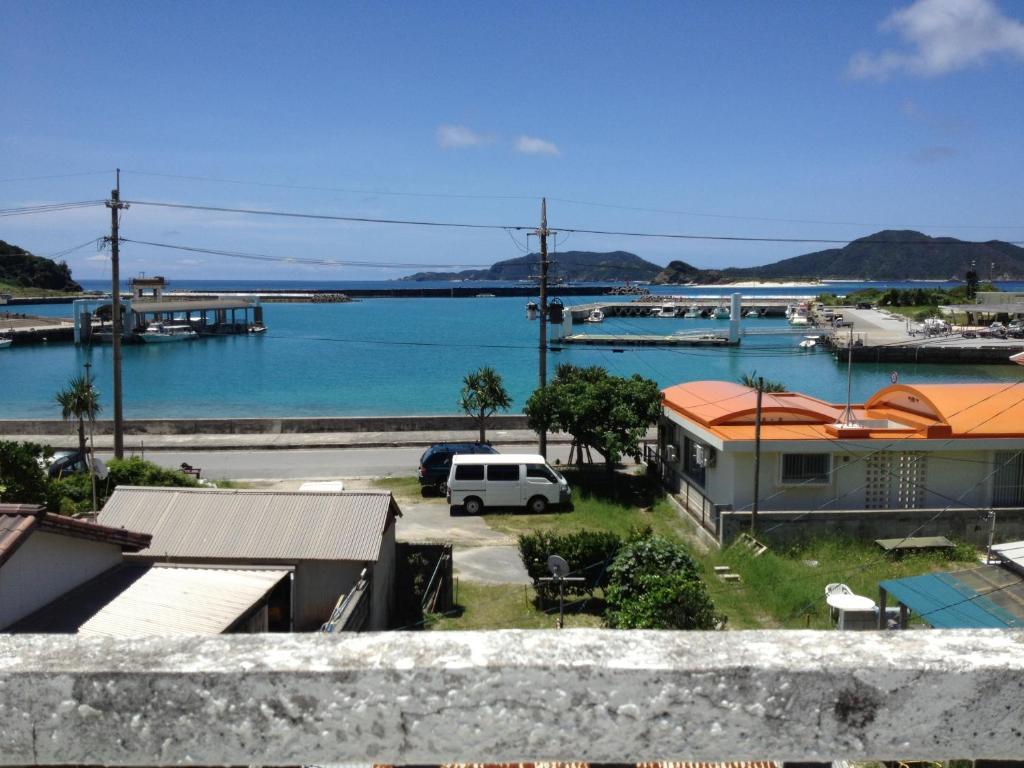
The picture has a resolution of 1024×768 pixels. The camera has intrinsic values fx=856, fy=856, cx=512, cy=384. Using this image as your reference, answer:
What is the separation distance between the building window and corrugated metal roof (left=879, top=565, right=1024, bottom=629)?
19.5 ft

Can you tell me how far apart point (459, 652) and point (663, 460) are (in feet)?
67.3

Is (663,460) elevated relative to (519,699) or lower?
lower

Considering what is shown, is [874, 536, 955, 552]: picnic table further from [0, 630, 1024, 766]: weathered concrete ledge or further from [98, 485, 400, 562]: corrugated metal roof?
[0, 630, 1024, 766]: weathered concrete ledge

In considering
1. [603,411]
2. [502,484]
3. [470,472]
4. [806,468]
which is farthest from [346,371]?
[806,468]

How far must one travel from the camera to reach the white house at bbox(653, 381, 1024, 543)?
16109mm

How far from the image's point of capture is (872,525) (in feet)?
52.3

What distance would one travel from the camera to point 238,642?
62.5 inches

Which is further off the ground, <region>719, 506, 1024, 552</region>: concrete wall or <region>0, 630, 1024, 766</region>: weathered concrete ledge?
<region>0, 630, 1024, 766</region>: weathered concrete ledge

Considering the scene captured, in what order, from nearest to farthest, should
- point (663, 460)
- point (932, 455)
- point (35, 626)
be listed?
point (35, 626) → point (932, 455) → point (663, 460)

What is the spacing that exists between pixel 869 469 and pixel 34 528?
580 inches

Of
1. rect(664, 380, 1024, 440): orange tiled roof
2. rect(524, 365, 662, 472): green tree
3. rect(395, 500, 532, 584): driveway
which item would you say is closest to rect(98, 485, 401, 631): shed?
rect(395, 500, 532, 584): driveway

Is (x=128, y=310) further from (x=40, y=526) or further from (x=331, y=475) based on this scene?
(x=40, y=526)

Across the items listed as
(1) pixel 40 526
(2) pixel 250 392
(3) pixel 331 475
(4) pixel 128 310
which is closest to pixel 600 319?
(4) pixel 128 310

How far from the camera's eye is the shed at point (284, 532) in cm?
1120
